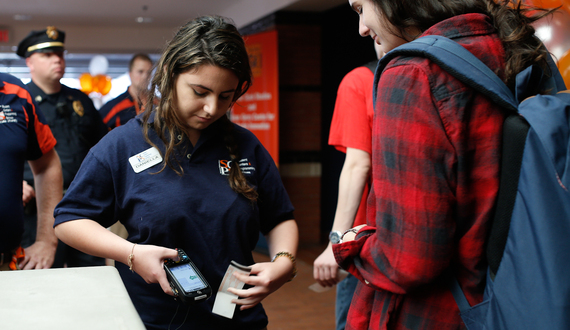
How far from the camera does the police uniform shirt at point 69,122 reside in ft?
10.4

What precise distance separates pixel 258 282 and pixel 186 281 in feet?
0.61

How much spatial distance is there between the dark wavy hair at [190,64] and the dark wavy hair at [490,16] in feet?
1.36

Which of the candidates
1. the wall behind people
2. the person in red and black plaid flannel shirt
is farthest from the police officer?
the wall behind people

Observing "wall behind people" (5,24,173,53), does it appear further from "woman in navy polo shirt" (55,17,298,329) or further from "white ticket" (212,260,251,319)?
"white ticket" (212,260,251,319)

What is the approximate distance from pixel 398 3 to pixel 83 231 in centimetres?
86

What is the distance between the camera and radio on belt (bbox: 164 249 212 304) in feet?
3.19

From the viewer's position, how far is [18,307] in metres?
0.69

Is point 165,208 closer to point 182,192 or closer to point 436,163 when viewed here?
point 182,192

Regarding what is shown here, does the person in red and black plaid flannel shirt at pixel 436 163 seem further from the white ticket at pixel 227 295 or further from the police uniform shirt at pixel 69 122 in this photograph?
the police uniform shirt at pixel 69 122

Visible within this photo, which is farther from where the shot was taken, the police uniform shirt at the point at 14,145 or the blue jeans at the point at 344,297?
the blue jeans at the point at 344,297

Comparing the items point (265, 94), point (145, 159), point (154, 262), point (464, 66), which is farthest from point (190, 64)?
point (265, 94)

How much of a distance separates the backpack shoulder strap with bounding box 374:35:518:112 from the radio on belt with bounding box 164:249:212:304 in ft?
2.08

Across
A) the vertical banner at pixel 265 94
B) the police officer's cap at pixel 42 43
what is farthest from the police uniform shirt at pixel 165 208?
the vertical banner at pixel 265 94

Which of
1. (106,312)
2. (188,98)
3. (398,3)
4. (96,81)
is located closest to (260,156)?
(188,98)
